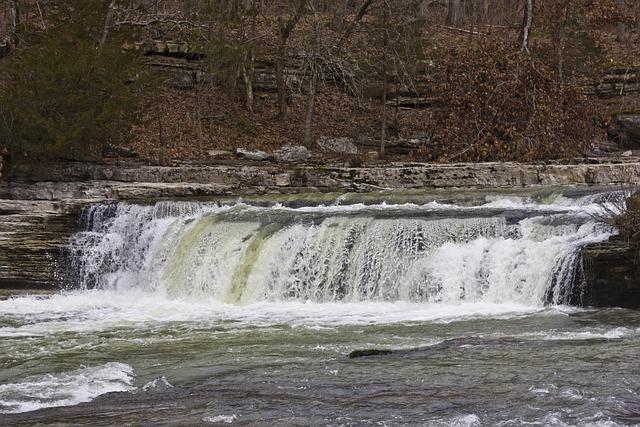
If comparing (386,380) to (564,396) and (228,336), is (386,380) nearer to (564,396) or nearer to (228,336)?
(564,396)

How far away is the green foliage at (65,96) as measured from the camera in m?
21.1

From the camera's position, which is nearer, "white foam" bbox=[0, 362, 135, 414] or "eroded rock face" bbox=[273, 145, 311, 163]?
"white foam" bbox=[0, 362, 135, 414]

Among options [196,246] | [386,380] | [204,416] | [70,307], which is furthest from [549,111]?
[204,416]

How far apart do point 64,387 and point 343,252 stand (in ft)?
23.4

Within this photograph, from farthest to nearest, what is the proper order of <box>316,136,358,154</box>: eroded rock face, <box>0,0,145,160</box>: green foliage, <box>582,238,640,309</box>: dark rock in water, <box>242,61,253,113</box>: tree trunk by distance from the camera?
<box>242,61,253,113</box>: tree trunk → <box>316,136,358,154</box>: eroded rock face → <box>0,0,145,160</box>: green foliage → <box>582,238,640,309</box>: dark rock in water

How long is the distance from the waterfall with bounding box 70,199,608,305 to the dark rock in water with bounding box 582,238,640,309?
23 cm

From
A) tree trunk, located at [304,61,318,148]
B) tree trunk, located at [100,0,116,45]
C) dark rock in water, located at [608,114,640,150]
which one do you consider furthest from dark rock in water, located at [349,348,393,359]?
dark rock in water, located at [608,114,640,150]

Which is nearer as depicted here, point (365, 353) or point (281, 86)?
point (365, 353)

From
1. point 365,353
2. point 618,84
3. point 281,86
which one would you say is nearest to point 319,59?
point 281,86

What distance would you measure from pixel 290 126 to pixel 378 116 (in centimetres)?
266

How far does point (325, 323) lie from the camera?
42.8 ft

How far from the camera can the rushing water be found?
316 inches

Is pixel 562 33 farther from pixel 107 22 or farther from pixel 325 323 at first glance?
pixel 325 323

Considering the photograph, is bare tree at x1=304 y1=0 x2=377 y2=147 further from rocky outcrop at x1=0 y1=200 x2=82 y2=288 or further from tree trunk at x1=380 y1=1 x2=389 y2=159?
rocky outcrop at x1=0 y1=200 x2=82 y2=288
